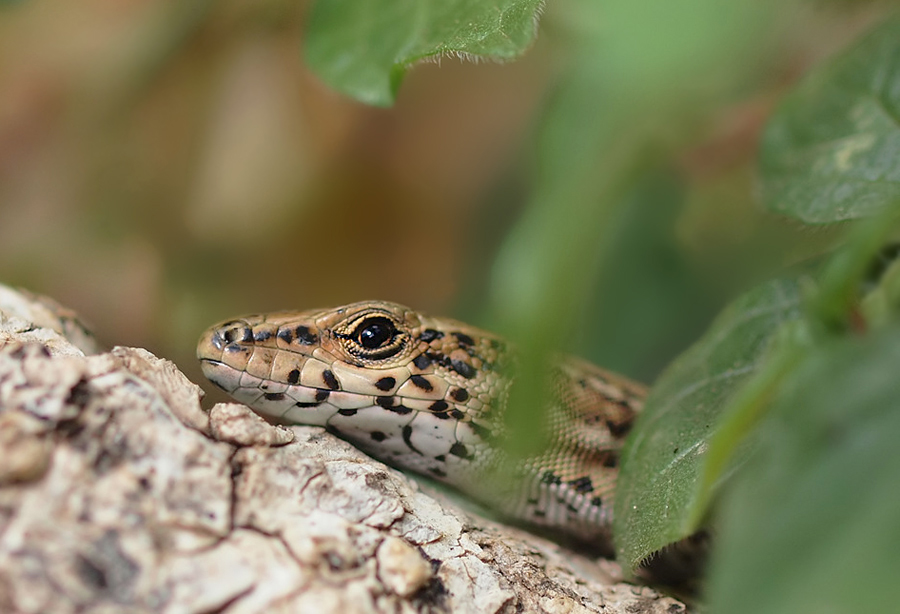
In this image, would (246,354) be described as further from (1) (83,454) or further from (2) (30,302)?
(1) (83,454)

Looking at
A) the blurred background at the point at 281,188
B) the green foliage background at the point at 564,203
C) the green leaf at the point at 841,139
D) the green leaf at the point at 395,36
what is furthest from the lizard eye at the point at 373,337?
the blurred background at the point at 281,188

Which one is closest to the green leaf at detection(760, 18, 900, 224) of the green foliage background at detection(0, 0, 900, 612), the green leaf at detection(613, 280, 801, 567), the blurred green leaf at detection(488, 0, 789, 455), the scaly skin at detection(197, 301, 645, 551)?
the green foliage background at detection(0, 0, 900, 612)

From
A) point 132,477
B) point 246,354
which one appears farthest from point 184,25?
point 132,477

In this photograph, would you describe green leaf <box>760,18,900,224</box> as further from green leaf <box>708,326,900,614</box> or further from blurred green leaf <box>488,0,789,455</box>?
blurred green leaf <box>488,0,789,455</box>

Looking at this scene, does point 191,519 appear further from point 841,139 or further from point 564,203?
point 841,139

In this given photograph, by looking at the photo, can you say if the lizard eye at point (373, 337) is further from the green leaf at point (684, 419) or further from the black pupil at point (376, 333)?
the green leaf at point (684, 419)
